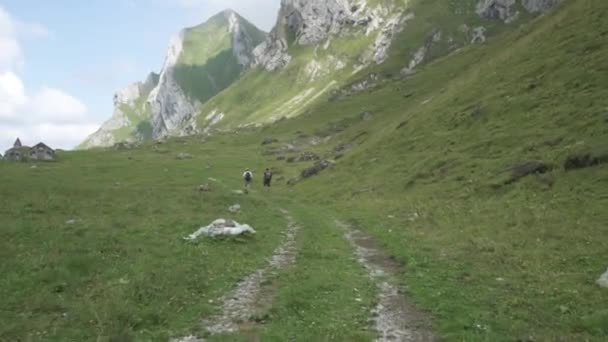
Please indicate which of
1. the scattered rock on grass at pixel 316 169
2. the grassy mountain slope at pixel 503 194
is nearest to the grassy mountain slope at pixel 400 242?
the grassy mountain slope at pixel 503 194

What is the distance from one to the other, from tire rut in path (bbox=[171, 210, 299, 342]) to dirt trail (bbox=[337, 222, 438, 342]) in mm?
4509

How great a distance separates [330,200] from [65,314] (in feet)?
143

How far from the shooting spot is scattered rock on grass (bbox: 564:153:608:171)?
35.6 metres

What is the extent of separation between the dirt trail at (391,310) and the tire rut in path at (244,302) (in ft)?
14.8

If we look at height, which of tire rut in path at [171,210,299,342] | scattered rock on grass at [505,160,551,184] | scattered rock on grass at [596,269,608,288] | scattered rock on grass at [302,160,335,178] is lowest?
scattered rock on grass at [596,269,608,288]

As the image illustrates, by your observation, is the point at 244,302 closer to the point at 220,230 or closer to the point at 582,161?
the point at 220,230

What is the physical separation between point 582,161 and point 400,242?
57.0ft

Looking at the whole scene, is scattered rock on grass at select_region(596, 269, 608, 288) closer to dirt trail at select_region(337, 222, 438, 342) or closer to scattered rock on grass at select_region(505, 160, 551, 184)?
dirt trail at select_region(337, 222, 438, 342)

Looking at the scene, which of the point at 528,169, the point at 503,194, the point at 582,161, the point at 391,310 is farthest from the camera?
the point at 528,169

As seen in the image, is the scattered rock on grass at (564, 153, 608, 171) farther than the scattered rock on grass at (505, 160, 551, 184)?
No

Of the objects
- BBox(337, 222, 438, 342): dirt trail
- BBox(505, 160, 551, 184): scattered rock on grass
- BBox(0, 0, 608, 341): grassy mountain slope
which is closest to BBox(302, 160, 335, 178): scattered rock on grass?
BBox(0, 0, 608, 341): grassy mountain slope

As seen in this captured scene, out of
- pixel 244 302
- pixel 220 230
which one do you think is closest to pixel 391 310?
pixel 244 302

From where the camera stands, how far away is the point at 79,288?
19109mm

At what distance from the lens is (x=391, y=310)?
1819 cm
